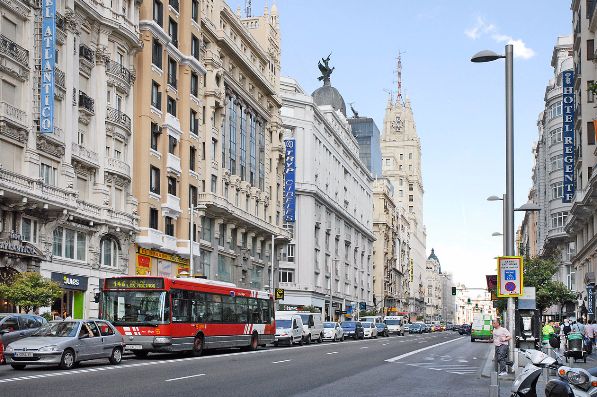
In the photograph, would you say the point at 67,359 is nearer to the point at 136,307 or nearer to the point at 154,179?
the point at 136,307

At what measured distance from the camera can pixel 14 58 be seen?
37875 millimetres

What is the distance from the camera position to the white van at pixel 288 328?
50312 millimetres

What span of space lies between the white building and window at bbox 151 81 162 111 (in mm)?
42310

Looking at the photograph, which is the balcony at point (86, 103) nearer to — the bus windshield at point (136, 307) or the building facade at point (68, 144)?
the building facade at point (68, 144)

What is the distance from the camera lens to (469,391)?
1984 centimetres

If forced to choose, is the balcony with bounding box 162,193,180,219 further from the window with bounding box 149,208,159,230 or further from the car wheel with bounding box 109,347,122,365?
the car wheel with bounding box 109,347,122,365

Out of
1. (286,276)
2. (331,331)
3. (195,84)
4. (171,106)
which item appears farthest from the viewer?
(286,276)

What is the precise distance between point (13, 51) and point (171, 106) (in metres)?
17.2

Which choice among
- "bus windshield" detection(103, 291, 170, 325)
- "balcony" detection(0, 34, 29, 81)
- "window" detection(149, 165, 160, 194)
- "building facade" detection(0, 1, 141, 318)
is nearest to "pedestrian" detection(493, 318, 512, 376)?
"bus windshield" detection(103, 291, 170, 325)

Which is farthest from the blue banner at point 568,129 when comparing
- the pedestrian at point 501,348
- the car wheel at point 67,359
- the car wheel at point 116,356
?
the car wheel at point 67,359

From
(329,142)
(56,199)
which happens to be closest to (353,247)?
(329,142)

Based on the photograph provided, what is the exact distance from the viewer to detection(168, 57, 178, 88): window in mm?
54312

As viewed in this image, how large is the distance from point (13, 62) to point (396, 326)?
63.9 meters

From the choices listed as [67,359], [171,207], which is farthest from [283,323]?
[67,359]
